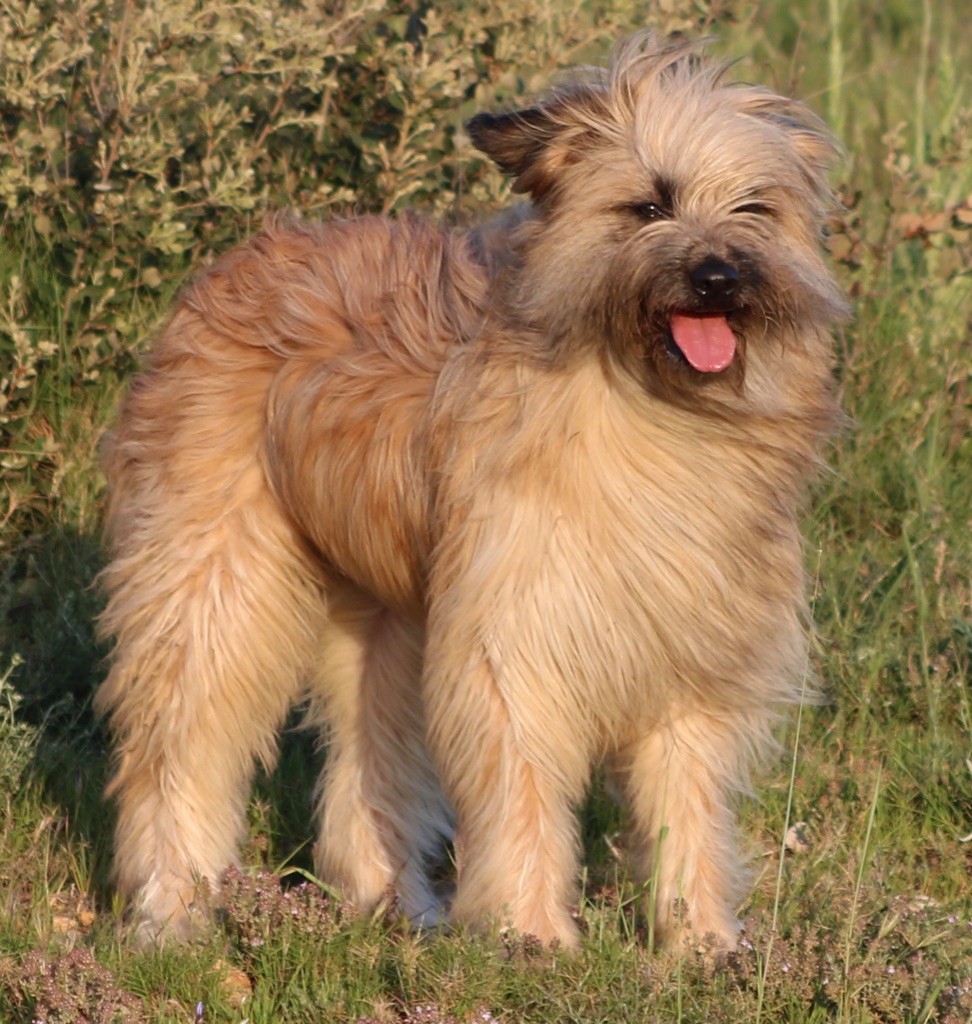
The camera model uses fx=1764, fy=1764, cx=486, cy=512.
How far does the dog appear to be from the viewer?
3.95 m

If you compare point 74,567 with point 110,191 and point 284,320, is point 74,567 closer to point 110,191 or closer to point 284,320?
point 110,191

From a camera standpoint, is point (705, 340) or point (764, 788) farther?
point (764, 788)

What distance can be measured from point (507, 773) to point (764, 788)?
5.11ft

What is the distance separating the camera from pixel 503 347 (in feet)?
13.6

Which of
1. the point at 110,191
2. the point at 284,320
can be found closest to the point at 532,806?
the point at 284,320

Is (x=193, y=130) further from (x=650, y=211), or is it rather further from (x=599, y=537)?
(x=599, y=537)

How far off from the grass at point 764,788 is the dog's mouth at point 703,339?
0.94m

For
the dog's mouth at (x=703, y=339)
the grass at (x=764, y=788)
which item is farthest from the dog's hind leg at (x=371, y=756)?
the dog's mouth at (x=703, y=339)

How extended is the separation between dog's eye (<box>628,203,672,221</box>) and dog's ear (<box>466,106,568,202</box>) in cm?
25

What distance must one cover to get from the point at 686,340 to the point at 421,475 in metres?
0.82

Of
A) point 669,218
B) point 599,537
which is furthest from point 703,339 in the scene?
point 599,537

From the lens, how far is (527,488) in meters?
4.05

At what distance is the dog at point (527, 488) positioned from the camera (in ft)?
13.0

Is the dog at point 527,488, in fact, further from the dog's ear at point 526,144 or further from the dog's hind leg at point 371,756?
the dog's hind leg at point 371,756
